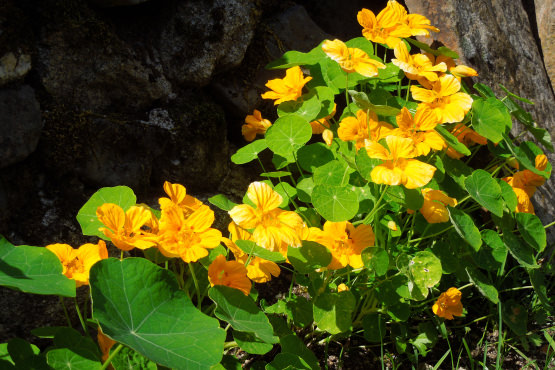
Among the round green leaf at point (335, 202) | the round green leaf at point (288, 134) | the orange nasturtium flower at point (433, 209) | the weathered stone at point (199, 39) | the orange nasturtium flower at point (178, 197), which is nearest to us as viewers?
the orange nasturtium flower at point (178, 197)

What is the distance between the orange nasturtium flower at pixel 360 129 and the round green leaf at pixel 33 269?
927mm

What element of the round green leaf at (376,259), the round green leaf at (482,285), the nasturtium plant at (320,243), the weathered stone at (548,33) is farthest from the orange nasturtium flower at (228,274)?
the weathered stone at (548,33)

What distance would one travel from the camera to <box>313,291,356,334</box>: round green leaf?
149 centimetres

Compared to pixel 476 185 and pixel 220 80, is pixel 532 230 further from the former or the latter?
pixel 220 80

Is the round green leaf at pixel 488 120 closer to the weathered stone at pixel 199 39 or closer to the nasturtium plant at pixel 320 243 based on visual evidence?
the nasturtium plant at pixel 320 243

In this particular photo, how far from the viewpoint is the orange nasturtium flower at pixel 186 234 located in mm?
1239

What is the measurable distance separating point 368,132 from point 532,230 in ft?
2.57

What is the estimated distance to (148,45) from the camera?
73.7 inches

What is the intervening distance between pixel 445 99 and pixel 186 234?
3.29 ft

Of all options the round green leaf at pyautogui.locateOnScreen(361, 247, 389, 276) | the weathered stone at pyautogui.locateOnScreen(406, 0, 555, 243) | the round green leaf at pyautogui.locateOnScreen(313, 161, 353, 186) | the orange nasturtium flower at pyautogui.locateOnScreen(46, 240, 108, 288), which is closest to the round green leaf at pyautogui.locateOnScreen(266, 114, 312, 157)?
the round green leaf at pyautogui.locateOnScreen(313, 161, 353, 186)

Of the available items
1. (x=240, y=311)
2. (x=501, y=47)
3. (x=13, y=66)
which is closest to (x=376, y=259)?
(x=240, y=311)

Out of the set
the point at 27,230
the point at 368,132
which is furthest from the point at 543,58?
the point at 27,230

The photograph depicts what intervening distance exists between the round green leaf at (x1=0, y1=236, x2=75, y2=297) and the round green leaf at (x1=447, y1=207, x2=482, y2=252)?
3.70 ft

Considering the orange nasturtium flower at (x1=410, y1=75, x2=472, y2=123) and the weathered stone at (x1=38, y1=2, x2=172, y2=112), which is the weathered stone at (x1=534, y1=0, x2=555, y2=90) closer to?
the orange nasturtium flower at (x1=410, y1=75, x2=472, y2=123)
